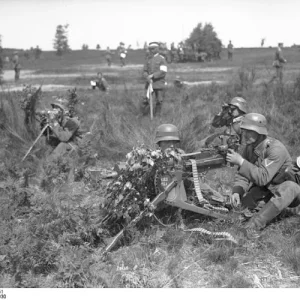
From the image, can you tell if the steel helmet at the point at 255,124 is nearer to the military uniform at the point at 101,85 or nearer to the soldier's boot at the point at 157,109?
the soldier's boot at the point at 157,109

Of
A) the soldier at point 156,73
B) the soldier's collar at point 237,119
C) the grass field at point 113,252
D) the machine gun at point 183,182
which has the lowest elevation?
the grass field at point 113,252

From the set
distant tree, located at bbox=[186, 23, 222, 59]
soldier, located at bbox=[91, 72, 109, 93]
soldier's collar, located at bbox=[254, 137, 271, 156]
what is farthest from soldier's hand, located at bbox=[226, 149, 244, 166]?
distant tree, located at bbox=[186, 23, 222, 59]

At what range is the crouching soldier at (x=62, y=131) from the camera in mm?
7105

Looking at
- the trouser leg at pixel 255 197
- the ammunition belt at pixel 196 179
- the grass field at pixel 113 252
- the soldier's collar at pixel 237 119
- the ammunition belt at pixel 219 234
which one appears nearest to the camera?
the grass field at pixel 113 252

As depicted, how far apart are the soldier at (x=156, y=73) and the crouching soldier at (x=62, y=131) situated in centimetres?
318

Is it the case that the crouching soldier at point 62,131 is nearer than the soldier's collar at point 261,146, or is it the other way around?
the soldier's collar at point 261,146

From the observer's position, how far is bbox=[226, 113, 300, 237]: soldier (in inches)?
174

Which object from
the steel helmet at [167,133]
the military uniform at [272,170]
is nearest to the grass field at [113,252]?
the military uniform at [272,170]

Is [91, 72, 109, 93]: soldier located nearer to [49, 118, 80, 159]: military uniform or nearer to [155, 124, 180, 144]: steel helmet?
[49, 118, 80, 159]: military uniform

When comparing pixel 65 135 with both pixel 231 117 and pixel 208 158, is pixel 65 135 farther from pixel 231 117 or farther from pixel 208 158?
pixel 208 158

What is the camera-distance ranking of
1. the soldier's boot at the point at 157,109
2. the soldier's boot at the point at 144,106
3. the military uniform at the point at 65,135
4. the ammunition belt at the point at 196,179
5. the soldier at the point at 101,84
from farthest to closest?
the soldier at the point at 101,84 → the soldier's boot at the point at 144,106 → the soldier's boot at the point at 157,109 → the military uniform at the point at 65,135 → the ammunition belt at the point at 196,179

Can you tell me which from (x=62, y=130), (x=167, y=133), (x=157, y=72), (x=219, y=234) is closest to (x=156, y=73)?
(x=157, y=72)

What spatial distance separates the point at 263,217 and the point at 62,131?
12.9ft

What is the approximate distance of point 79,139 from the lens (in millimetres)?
7277
